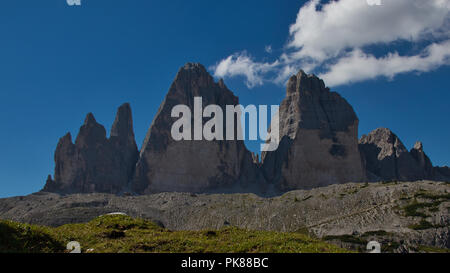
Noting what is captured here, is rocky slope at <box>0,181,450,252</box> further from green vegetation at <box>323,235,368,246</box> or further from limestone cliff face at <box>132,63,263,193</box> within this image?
limestone cliff face at <box>132,63,263,193</box>

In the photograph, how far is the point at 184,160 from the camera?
17888 cm

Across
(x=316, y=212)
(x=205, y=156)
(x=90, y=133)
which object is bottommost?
(x=316, y=212)

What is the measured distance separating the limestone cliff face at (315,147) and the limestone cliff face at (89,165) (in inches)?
2874

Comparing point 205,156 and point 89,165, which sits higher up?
point 205,156

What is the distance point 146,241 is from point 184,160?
525 feet

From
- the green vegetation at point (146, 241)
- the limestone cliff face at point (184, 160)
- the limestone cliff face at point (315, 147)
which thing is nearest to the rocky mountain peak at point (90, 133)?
the limestone cliff face at point (184, 160)

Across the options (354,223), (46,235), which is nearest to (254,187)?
(354,223)

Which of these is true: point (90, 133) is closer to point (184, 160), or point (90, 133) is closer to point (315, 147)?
point (184, 160)

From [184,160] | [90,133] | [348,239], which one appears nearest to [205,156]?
[184,160]

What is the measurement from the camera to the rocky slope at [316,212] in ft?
231

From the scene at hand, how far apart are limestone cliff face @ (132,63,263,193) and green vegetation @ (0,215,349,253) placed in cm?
15401

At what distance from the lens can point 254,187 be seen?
190 m
